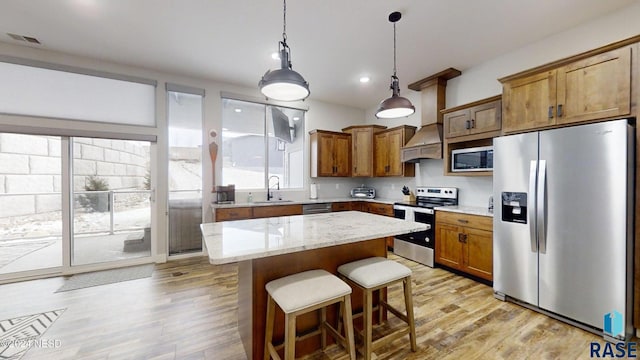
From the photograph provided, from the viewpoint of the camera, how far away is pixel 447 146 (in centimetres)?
371

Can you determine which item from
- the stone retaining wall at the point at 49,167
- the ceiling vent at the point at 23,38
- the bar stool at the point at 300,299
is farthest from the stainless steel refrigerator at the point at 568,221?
the ceiling vent at the point at 23,38

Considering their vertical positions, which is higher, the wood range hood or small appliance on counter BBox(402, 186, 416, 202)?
the wood range hood

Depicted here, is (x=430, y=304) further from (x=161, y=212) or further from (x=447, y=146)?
(x=161, y=212)

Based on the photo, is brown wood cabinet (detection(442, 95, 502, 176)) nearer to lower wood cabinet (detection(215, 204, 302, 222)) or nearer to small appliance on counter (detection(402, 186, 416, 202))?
small appliance on counter (detection(402, 186, 416, 202))

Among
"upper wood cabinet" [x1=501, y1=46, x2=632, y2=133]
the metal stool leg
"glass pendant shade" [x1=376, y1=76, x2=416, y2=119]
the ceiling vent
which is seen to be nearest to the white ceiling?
the ceiling vent

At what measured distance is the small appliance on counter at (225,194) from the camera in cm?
402

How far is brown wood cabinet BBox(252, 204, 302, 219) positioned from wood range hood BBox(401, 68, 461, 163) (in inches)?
86.1

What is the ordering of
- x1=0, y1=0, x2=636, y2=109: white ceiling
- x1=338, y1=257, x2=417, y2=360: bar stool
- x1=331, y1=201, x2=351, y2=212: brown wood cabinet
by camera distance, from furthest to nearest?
x1=331, y1=201, x2=351, y2=212: brown wood cabinet < x1=0, y1=0, x2=636, y2=109: white ceiling < x1=338, y1=257, x2=417, y2=360: bar stool

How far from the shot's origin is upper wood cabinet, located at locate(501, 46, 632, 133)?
2021mm

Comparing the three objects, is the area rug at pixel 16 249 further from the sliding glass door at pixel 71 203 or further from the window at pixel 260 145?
the window at pixel 260 145

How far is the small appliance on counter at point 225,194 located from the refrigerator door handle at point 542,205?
12.9ft

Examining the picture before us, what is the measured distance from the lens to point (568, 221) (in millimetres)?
2184

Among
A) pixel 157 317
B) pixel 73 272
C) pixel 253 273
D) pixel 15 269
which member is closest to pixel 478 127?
pixel 253 273

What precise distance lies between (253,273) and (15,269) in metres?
3.78
